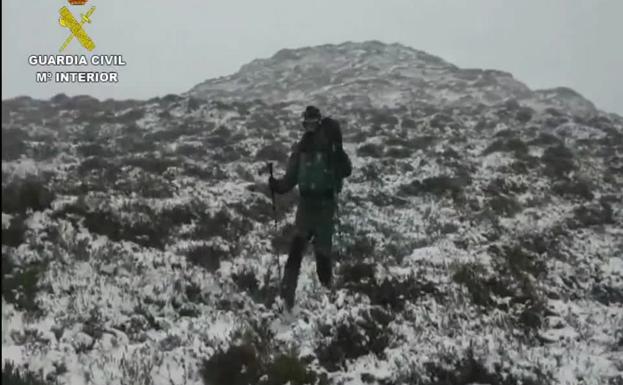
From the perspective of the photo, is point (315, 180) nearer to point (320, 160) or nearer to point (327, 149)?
point (320, 160)

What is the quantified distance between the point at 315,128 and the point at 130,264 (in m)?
2.96

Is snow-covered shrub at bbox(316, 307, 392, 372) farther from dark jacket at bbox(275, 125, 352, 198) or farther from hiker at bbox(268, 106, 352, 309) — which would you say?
dark jacket at bbox(275, 125, 352, 198)

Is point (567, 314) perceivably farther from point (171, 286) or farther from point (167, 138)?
point (167, 138)

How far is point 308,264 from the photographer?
809 cm

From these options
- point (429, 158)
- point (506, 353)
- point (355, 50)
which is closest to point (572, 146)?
point (429, 158)

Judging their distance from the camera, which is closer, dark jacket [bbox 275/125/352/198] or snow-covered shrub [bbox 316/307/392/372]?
snow-covered shrub [bbox 316/307/392/372]

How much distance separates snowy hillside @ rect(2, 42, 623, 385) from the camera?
15.9 feet

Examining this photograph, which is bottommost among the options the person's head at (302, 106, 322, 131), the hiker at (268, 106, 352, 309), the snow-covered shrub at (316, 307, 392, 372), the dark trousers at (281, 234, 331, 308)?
the snow-covered shrub at (316, 307, 392, 372)

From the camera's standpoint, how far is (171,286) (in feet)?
21.8

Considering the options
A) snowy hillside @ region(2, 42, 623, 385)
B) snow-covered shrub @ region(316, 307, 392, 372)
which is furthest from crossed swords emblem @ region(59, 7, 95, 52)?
snow-covered shrub @ region(316, 307, 392, 372)

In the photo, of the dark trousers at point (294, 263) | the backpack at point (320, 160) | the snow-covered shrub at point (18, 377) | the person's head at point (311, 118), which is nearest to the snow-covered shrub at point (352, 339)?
the dark trousers at point (294, 263)

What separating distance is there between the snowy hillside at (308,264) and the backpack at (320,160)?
4.43 feet

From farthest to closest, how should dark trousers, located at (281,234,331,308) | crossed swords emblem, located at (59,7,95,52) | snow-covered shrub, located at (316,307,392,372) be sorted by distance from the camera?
dark trousers, located at (281,234,331,308)
snow-covered shrub, located at (316,307,392,372)
crossed swords emblem, located at (59,7,95,52)

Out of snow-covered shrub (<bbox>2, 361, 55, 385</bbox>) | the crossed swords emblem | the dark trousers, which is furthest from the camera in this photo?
the dark trousers
